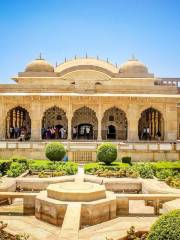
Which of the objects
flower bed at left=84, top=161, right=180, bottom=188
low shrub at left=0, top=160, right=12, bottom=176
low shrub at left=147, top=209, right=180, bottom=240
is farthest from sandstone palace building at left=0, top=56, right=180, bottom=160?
low shrub at left=147, top=209, right=180, bottom=240

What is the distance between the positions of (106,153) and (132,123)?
8.20m

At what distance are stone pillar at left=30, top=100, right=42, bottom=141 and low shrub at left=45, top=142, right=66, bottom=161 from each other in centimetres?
725

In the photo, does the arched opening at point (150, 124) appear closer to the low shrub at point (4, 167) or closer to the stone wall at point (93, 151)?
the stone wall at point (93, 151)

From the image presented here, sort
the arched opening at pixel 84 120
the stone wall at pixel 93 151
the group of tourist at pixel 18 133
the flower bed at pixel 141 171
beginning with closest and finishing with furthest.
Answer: the flower bed at pixel 141 171 → the stone wall at pixel 93 151 → the group of tourist at pixel 18 133 → the arched opening at pixel 84 120

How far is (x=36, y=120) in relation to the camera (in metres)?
24.0

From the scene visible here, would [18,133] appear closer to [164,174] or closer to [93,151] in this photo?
[93,151]

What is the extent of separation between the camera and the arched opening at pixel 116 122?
26250mm

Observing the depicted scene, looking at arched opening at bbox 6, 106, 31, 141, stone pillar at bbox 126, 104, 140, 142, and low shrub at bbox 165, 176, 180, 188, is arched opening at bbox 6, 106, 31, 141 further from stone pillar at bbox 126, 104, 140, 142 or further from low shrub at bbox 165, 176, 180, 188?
low shrub at bbox 165, 176, 180, 188

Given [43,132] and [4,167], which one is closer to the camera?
[4,167]

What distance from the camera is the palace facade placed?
947 inches

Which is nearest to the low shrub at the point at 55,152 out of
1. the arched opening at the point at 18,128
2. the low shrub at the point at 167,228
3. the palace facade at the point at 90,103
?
the palace facade at the point at 90,103

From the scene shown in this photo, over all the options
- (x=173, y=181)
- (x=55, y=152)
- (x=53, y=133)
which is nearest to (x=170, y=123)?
(x=53, y=133)

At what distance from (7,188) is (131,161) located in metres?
8.21

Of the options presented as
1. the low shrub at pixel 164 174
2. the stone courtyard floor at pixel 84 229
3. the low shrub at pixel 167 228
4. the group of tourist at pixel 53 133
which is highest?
the group of tourist at pixel 53 133
